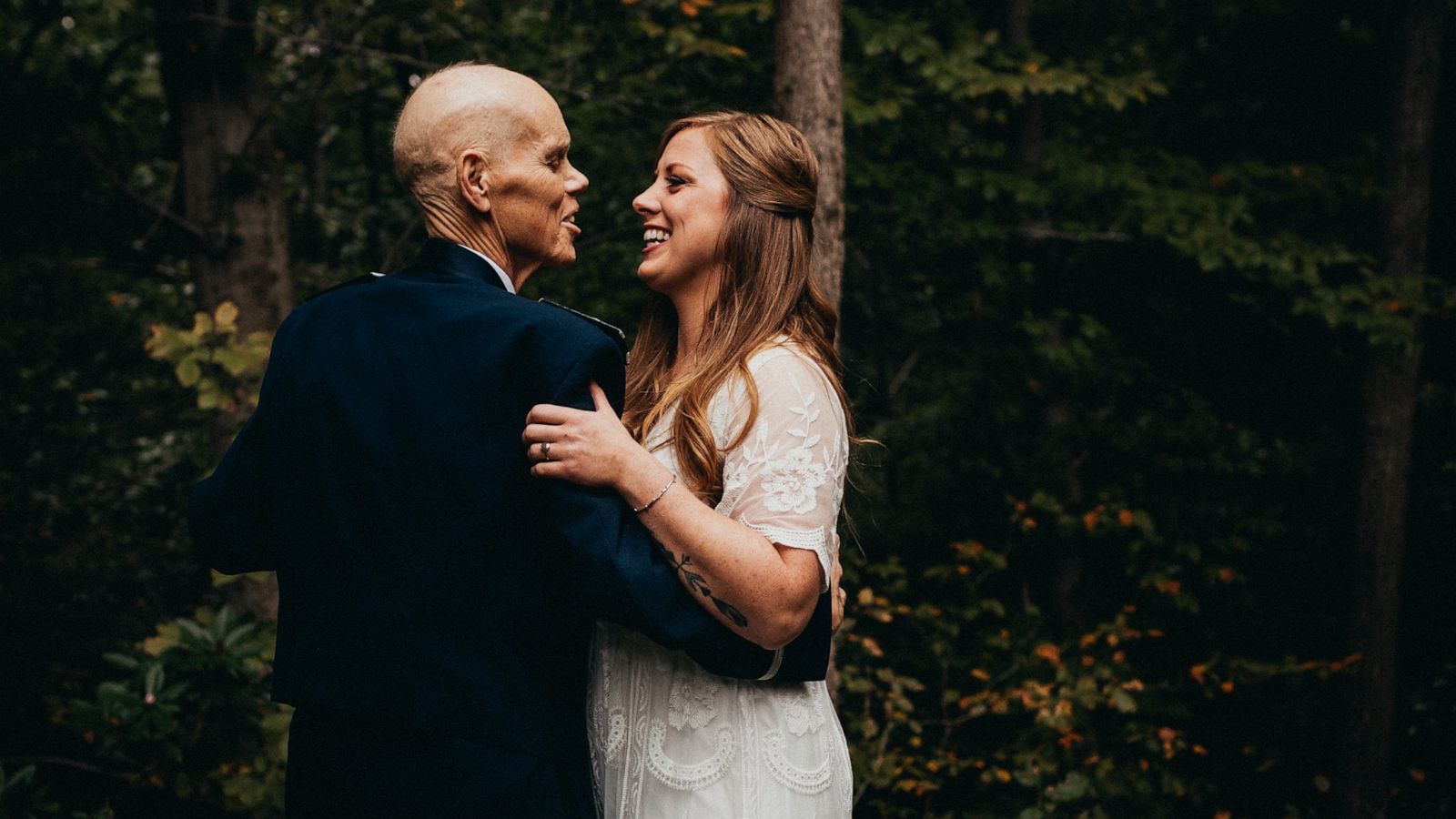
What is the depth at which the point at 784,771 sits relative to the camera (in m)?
1.92

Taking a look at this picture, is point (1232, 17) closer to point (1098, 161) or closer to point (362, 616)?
point (1098, 161)

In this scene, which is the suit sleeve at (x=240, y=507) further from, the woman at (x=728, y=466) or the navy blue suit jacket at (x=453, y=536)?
the woman at (x=728, y=466)

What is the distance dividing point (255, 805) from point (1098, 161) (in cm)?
578

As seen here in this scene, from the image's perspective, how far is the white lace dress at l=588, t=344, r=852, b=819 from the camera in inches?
72.1

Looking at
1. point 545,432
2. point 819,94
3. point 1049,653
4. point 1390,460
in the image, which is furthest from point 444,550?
point 1390,460

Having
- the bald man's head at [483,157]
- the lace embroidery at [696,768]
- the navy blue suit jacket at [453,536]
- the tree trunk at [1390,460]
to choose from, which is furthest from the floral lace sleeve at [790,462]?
the tree trunk at [1390,460]

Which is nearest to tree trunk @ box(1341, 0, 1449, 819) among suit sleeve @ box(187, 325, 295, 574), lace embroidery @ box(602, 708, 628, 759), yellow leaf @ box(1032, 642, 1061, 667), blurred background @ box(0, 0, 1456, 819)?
blurred background @ box(0, 0, 1456, 819)

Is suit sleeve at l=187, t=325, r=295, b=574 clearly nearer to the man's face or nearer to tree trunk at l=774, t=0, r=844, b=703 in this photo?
the man's face

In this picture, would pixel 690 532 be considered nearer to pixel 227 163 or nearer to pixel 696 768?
pixel 696 768

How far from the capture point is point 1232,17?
7832 millimetres

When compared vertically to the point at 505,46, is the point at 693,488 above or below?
below

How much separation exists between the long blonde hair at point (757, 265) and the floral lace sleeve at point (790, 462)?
10 centimetres

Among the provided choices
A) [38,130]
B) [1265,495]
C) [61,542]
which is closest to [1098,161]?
[1265,495]

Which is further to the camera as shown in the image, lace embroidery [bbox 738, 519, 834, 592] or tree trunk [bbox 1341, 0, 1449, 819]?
tree trunk [bbox 1341, 0, 1449, 819]
